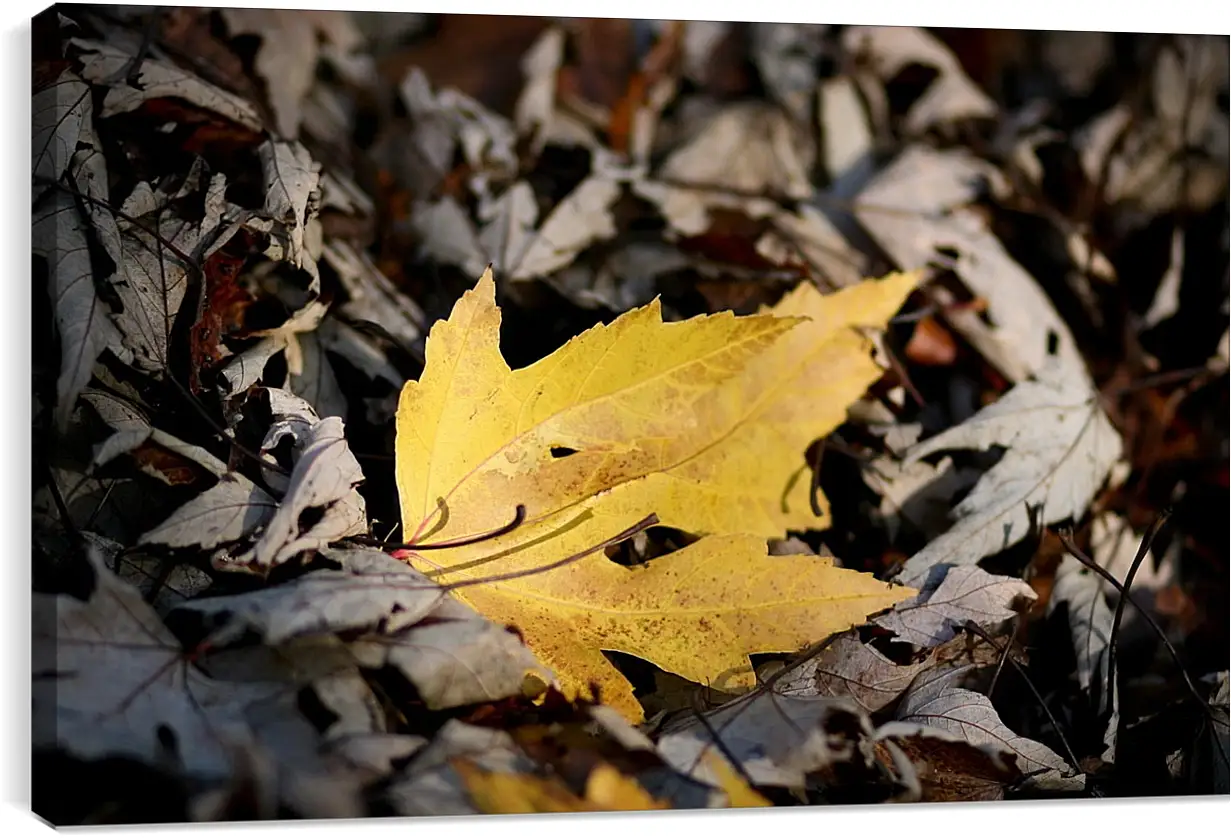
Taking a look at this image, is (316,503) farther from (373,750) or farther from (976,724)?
(976,724)

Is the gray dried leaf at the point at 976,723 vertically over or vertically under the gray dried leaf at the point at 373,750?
under

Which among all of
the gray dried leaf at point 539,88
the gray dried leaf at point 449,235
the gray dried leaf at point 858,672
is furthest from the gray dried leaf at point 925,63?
the gray dried leaf at point 858,672

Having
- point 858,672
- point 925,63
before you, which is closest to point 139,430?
point 858,672

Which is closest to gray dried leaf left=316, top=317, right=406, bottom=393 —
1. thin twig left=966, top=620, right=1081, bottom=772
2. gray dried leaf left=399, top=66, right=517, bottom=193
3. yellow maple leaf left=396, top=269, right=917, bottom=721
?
yellow maple leaf left=396, top=269, right=917, bottom=721

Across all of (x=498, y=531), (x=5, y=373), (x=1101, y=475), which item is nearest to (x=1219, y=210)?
(x=1101, y=475)

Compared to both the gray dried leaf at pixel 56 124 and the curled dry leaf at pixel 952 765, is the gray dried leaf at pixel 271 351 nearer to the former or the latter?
the gray dried leaf at pixel 56 124

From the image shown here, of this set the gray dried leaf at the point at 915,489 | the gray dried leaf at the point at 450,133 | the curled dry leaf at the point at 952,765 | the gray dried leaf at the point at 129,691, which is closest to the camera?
the gray dried leaf at the point at 129,691

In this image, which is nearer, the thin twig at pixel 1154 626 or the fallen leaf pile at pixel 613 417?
the fallen leaf pile at pixel 613 417

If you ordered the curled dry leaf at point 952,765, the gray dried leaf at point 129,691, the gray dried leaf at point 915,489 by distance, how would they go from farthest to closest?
the gray dried leaf at point 915,489 < the curled dry leaf at point 952,765 < the gray dried leaf at point 129,691
